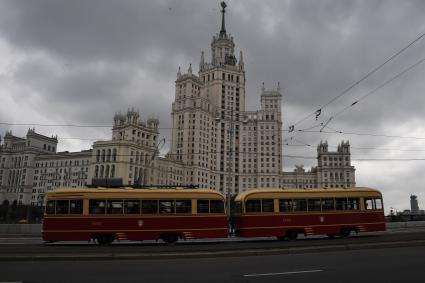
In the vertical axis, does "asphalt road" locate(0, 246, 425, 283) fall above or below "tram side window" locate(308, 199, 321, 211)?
below

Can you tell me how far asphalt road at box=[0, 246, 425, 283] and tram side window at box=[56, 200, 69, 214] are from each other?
1055cm

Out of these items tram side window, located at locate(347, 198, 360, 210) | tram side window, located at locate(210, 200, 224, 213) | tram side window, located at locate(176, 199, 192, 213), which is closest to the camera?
tram side window, located at locate(176, 199, 192, 213)

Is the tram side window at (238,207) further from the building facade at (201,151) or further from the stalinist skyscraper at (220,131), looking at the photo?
the stalinist skyscraper at (220,131)

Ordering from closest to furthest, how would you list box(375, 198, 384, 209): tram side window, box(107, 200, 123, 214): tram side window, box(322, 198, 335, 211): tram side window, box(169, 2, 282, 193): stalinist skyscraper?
box(107, 200, 123, 214): tram side window
box(322, 198, 335, 211): tram side window
box(375, 198, 384, 209): tram side window
box(169, 2, 282, 193): stalinist skyscraper

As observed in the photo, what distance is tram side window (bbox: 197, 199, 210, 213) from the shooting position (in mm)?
25359

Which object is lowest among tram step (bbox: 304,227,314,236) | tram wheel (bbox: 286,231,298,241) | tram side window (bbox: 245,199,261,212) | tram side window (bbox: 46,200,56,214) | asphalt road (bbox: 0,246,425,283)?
asphalt road (bbox: 0,246,425,283)

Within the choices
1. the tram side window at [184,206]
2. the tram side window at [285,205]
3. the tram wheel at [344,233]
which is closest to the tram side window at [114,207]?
the tram side window at [184,206]

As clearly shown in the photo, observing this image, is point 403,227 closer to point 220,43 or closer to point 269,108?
point 269,108

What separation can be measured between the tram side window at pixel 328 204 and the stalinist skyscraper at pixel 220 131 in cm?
12853

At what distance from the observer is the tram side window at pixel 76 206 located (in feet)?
80.1

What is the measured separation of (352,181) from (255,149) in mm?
43781

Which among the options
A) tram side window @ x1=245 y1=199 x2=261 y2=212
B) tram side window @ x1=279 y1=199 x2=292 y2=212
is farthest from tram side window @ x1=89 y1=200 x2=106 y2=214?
tram side window @ x1=279 y1=199 x2=292 y2=212

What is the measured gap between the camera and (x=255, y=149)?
170 metres

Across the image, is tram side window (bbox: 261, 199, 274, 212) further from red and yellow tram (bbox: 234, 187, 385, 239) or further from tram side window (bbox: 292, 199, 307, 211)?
tram side window (bbox: 292, 199, 307, 211)
